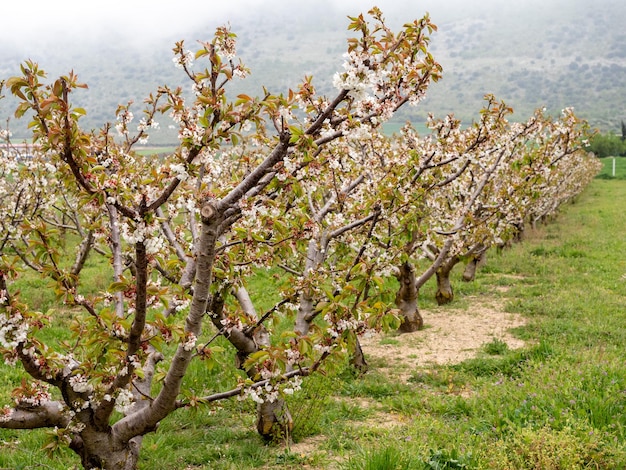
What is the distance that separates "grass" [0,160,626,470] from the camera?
4.92 m

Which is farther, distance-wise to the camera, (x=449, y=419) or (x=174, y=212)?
(x=449, y=419)

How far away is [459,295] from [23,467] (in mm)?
11310

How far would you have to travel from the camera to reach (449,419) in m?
6.77

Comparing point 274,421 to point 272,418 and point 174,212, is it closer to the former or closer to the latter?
point 272,418

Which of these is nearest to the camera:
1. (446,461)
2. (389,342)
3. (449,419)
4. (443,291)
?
(446,461)

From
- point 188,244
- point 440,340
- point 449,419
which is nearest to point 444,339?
point 440,340

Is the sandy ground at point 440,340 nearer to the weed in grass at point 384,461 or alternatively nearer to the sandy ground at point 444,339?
the sandy ground at point 444,339

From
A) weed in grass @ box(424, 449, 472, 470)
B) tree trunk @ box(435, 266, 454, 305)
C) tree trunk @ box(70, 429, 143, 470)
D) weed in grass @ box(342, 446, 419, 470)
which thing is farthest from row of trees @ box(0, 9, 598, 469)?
tree trunk @ box(435, 266, 454, 305)

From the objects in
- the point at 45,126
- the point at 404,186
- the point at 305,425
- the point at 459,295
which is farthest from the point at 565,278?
the point at 45,126

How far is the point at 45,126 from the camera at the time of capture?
3213 mm

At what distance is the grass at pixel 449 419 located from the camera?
194 inches

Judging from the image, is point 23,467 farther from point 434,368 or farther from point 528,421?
point 434,368

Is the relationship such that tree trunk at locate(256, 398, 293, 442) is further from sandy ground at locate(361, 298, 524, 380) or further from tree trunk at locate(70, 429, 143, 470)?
sandy ground at locate(361, 298, 524, 380)

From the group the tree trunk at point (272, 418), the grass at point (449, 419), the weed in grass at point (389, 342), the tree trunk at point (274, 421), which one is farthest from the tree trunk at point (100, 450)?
the weed in grass at point (389, 342)
